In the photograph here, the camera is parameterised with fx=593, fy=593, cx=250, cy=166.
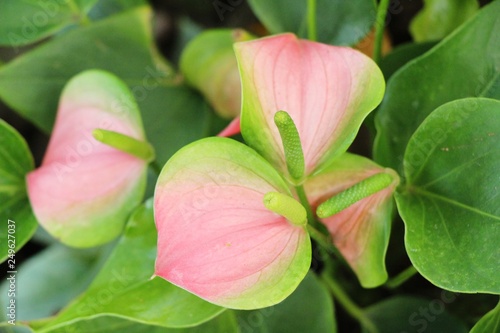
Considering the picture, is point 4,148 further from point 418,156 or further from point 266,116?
point 418,156

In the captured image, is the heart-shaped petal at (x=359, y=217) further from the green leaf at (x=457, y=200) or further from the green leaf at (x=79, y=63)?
the green leaf at (x=79, y=63)

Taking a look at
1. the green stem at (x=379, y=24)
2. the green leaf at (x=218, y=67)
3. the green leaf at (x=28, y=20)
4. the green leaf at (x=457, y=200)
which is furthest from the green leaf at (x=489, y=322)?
the green leaf at (x=28, y=20)

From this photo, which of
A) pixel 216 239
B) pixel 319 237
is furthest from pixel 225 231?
pixel 319 237

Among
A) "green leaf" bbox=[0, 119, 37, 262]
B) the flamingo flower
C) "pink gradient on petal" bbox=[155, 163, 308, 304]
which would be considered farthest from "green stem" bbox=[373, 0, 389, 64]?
"green leaf" bbox=[0, 119, 37, 262]

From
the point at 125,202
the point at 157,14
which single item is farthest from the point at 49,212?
the point at 157,14

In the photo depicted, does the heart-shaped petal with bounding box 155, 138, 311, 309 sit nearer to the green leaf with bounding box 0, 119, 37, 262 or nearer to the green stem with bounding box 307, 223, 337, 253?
the green stem with bounding box 307, 223, 337, 253

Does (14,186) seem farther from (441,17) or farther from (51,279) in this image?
(441,17)
